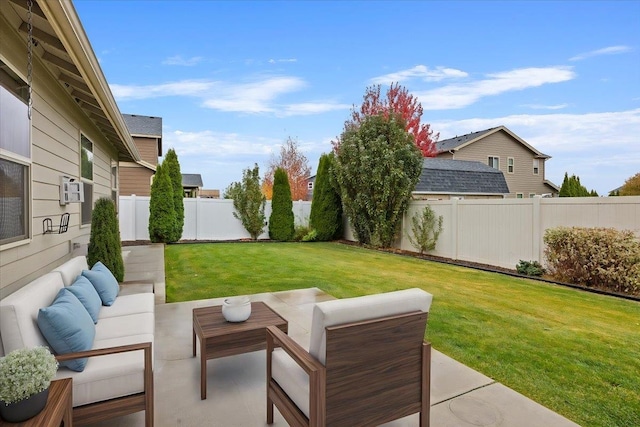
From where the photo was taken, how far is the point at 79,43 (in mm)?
2982

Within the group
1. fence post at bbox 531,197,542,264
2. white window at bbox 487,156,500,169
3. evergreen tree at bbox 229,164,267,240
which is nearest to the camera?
fence post at bbox 531,197,542,264

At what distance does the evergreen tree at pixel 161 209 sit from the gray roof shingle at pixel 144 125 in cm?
949

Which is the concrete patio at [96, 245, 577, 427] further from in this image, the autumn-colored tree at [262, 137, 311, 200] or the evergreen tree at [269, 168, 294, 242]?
the autumn-colored tree at [262, 137, 311, 200]

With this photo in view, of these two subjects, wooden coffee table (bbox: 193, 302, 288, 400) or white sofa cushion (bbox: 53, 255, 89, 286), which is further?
white sofa cushion (bbox: 53, 255, 89, 286)

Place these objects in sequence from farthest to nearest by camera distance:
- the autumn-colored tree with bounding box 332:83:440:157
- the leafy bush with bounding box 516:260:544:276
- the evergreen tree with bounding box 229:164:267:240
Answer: the autumn-colored tree with bounding box 332:83:440:157 → the evergreen tree with bounding box 229:164:267:240 → the leafy bush with bounding box 516:260:544:276

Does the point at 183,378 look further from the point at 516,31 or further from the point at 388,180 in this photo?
the point at 516,31

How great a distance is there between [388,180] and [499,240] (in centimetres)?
361

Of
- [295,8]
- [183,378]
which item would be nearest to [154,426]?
[183,378]

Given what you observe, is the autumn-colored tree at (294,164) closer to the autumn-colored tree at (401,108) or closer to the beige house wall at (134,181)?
the autumn-colored tree at (401,108)

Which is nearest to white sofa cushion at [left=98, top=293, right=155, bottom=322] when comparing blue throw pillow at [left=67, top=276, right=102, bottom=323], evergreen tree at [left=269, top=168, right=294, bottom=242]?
blue throw pillow at [left=67, top=276, right=102, bottom=323]

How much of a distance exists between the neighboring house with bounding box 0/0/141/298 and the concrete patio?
150cm

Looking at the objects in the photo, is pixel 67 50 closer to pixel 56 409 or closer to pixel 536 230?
pixel 56 409

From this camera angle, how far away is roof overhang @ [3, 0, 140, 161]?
101 inches

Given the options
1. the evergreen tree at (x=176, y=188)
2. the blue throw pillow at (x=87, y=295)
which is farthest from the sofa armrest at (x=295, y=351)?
the evergreen tree at (x=176, y=188)
